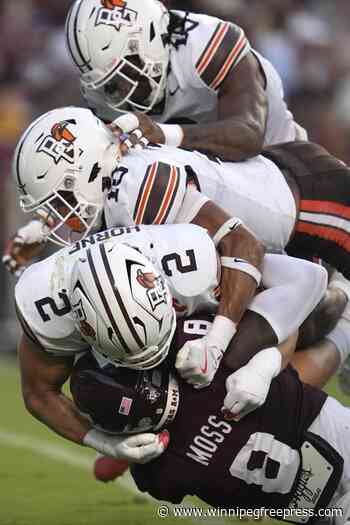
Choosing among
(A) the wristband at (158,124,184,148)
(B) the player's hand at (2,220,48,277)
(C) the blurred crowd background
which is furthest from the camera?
(C) the blurred crowd background

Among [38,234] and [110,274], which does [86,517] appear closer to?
[38,234]

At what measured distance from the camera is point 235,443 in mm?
3990

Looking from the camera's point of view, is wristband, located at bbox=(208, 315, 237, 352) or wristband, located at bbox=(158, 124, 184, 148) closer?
wristband, located at bbox=(208, 315, 237, 352)

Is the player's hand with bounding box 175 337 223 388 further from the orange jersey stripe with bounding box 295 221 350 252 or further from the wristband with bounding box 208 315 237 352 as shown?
the orange jersey stripe with bounding box 295 221 350 252

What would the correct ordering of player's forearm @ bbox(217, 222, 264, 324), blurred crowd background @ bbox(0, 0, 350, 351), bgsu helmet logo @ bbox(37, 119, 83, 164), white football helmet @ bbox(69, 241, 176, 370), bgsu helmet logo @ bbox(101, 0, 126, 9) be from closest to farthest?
white football helmet @ bbox(69, 241, 176, 370), player's forearm @ bbox(217, 222, 264, 324), bgsu helmet logo @ bbox(37, 119, 83, 164), bgsu helmet logo @ bbox(101, 0, 126, 9), blurred crowd background @ bbox(0, 0, 350, 351)

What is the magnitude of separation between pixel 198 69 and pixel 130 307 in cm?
168

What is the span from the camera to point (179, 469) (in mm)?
4031

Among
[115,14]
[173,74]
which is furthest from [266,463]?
[115,14]

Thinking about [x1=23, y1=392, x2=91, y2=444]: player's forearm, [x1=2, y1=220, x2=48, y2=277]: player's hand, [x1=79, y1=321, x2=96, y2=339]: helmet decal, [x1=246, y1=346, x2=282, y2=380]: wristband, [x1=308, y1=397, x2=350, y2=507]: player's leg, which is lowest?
[x1=2, y1=220, x2=48, y2=277]: player's hand

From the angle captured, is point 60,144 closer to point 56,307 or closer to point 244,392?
point 56,307

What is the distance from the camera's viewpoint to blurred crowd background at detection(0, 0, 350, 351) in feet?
32.1

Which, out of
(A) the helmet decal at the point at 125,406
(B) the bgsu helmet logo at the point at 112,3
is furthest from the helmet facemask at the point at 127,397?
(B) the bgsu helmet logo at the point at 112,3

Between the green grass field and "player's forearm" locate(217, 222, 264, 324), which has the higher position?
"player's forearm" locate(217, 222, 264, 324)

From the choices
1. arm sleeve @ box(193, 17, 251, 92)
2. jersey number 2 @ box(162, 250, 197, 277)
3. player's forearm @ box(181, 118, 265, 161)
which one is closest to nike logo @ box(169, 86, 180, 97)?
arm sleeve @ box(193, 17, 251, 92)
